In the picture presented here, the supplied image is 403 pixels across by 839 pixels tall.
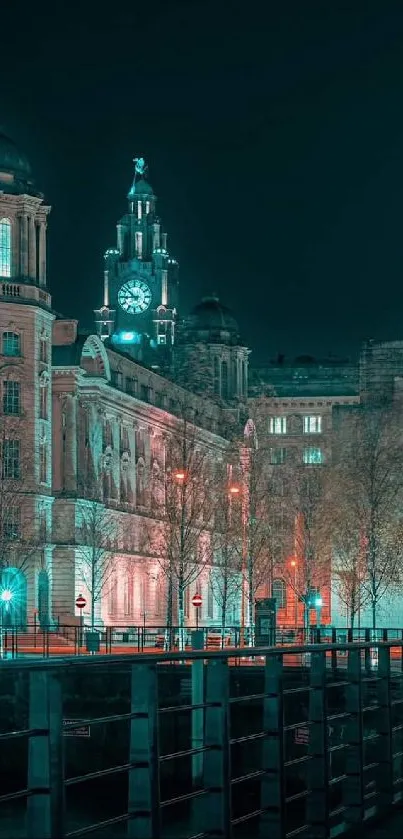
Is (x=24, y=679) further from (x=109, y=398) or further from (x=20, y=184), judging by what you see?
(x=109, y=398)

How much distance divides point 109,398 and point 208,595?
95.4 ft

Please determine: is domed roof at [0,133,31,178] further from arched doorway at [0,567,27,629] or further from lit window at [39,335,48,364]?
arched doorway at [0,567,27,629]

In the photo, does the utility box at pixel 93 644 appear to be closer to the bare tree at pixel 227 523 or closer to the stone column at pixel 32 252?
the bare tree at pixel 227 523

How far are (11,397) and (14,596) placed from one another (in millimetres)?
11734

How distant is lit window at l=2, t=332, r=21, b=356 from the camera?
115 metres

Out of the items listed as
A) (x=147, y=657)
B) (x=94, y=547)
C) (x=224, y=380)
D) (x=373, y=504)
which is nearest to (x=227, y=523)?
(x=94, y=547)

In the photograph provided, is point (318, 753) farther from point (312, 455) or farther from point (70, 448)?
point (312, 455)

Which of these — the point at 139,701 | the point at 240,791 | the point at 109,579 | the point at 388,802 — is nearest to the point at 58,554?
the point at 109,579

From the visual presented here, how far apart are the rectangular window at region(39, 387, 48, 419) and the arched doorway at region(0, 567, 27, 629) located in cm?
987

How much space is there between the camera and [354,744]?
22.0m

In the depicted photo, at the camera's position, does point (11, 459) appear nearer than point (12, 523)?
No

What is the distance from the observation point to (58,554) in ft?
392

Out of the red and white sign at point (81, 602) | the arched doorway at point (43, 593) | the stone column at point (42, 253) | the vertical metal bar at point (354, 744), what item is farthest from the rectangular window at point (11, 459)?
the vertical metal bar at point (354, 744)

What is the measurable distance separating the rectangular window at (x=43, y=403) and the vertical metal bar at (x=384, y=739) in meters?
93.3
